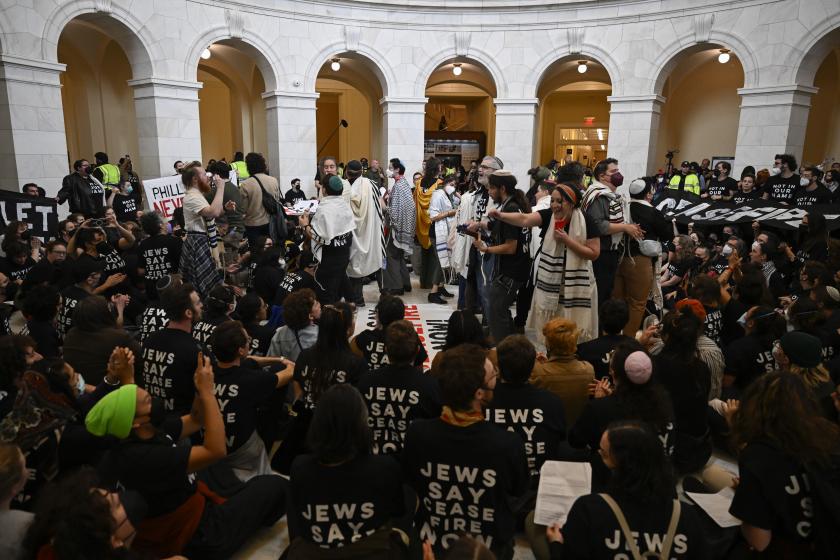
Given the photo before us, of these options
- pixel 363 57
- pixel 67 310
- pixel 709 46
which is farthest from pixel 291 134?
Answer: pixel 67 310

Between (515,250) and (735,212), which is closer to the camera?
(515,250)

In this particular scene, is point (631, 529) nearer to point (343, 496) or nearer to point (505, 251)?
point (343, 496)

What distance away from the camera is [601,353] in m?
3.74

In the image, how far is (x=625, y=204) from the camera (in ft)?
17.9

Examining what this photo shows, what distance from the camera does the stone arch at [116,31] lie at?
1055 centimetres

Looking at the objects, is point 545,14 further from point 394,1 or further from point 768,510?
point 768,510

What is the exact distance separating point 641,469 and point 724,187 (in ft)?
33.6

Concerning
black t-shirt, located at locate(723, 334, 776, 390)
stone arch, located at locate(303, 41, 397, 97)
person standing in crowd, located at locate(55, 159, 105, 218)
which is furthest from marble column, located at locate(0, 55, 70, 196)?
black t-shirt, located at locate(723, 334, 776, 390)

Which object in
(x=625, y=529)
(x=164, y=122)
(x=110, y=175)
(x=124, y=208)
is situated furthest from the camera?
(x=164, y=122)

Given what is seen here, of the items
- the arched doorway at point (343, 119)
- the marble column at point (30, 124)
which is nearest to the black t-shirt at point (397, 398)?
the marble column at point (30, 124)

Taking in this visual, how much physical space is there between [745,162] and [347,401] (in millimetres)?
12904

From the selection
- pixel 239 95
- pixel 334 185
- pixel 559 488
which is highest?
pixel 239 95

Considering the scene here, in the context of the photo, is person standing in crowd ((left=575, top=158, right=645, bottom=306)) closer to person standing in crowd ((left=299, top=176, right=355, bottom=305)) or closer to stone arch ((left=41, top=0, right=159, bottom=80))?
person standing in crowd ((left=299, top=176, right=355, bottom=305))

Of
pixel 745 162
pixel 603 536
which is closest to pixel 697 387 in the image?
pixel 603 536
